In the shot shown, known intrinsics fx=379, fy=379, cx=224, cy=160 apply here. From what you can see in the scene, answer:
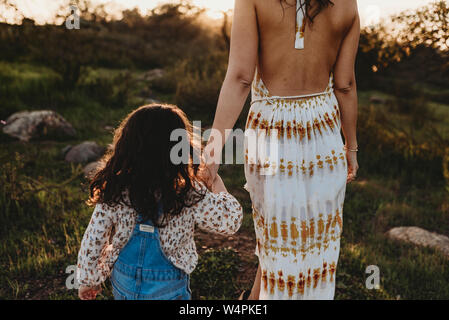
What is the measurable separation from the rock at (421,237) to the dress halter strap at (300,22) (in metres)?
2.96

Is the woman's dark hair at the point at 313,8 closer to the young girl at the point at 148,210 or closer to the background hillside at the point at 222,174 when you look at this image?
the young girl at the point at 148,210

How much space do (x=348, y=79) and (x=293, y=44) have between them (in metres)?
0.39

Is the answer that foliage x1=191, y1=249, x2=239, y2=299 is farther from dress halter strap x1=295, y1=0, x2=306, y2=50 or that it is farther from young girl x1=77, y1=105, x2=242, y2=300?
dress halter strap x1=295, y1=0, x2=306, y2=50

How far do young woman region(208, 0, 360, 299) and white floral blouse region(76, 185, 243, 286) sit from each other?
0.16 meters

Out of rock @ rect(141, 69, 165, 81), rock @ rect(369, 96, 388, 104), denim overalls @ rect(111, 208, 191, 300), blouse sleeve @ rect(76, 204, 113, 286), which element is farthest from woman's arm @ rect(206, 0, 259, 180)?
rock @ rect(369, 96, 388, 104)

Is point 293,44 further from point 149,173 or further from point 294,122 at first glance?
point 149,173

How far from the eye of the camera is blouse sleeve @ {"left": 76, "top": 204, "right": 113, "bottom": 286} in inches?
63.4

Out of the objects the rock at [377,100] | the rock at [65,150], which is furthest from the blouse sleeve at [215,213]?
the rock at [377,100]

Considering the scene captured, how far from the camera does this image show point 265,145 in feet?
5.69

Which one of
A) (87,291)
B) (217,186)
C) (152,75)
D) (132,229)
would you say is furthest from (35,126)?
(152,75)

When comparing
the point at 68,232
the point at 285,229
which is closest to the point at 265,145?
the point at 285,229

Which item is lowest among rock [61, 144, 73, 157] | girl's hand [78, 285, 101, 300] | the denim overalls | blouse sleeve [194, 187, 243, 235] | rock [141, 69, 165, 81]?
girl's hand [78, 285, 101, 300]

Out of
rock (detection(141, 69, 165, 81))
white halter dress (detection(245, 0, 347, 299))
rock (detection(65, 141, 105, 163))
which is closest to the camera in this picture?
white halter dress (detection(245, 0, 347, 299))
